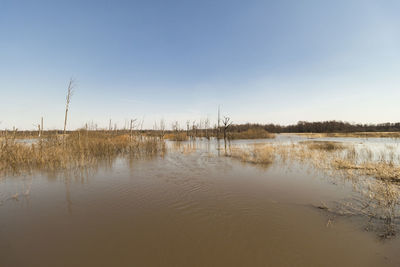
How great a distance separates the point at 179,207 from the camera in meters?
4.68

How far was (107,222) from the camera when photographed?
3816 millimetres

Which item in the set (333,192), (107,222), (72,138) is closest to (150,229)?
(107,222)

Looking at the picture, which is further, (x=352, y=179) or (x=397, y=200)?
(x=352, y=179)

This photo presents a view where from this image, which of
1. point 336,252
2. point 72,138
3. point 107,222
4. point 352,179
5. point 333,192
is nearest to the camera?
point 336,252

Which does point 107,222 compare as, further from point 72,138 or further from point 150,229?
point 72,138

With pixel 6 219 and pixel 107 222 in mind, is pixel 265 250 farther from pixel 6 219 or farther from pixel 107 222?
pixel 6 219

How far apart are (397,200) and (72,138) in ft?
65.1

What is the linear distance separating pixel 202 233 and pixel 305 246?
6.77 ft

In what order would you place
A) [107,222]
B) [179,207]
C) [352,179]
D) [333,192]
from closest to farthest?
[107,222] → [179,207] → [333,192] → [352,179]

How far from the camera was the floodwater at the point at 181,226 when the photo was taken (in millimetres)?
2699

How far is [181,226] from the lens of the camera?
12.1 ft

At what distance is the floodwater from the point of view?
2.70 metres

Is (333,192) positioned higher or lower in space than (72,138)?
lower

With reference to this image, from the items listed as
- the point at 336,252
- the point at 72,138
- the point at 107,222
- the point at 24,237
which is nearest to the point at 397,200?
the point at 336,252
